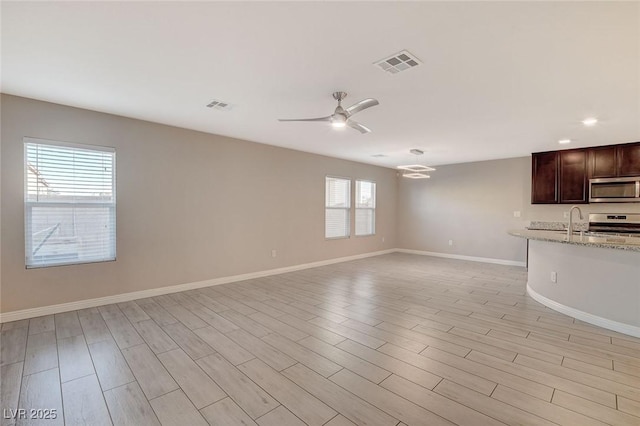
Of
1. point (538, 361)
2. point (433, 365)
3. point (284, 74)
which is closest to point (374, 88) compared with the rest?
point (284, 74)

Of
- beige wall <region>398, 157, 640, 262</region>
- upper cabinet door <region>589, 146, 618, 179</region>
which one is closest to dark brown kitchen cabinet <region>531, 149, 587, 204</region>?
upper cabinet door <region>589, 146, 618, 179</region>

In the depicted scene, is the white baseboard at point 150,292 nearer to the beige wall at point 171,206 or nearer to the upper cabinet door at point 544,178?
the beige wall at point 171,206

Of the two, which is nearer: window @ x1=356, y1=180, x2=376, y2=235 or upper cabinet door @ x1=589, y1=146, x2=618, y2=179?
upper cabinet door @ x1=589, y1=146, x2=618, y2=179

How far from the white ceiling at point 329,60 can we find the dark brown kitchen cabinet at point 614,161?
153 cm

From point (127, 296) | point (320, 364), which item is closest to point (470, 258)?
point (320, 364)

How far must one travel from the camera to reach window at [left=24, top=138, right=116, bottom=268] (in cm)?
339

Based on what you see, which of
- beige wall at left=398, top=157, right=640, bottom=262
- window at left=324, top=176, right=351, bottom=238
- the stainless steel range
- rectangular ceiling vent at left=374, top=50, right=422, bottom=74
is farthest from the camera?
window at left=324, top=176, right=351, bottom=238

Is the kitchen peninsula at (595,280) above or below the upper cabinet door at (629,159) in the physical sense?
below

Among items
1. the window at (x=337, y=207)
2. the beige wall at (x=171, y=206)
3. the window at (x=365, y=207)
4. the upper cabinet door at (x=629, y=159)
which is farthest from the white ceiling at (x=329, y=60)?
the window at (x=365, y=207)

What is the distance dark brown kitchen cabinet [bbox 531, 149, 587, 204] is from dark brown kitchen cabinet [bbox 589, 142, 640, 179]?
14 centimetres

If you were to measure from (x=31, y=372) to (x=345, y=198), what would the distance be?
6111 millimetres

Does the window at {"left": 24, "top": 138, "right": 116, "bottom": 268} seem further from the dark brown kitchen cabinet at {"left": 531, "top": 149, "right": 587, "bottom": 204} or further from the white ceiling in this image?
the dark brown kitchen cabinet at {"left": 531, "top": 149, "right": 587, "bottom": 204}

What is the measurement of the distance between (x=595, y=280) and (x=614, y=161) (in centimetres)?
360

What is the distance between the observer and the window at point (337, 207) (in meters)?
6.87
